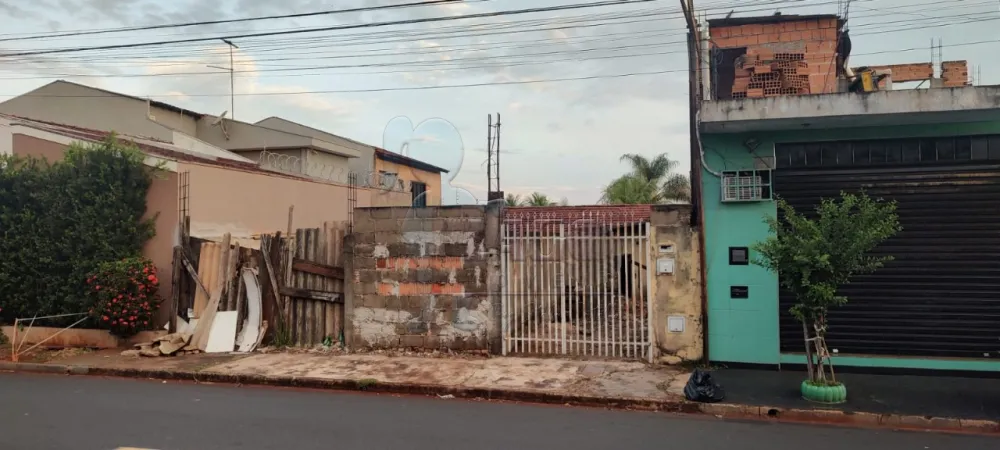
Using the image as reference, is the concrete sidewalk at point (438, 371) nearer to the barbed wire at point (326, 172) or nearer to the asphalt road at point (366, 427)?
the asphalt road at point (366, 427)

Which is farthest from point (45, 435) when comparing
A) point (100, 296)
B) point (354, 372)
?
point (100, 296)

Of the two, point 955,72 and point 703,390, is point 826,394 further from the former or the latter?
point 955,72

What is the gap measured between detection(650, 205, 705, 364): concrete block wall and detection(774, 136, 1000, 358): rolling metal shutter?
1.18 meters

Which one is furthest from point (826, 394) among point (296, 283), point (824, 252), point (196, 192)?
point (196, 192)

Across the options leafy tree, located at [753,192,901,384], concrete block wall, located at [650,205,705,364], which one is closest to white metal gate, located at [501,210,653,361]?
concrete block wall, located at [650,205,705,364]

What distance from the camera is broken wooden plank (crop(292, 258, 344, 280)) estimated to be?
1070 centimetres

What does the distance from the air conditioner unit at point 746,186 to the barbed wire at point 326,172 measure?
1265 cm

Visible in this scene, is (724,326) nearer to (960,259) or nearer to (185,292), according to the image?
(960,259)

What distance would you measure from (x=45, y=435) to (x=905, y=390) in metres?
9.23

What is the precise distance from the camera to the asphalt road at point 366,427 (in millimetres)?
5801

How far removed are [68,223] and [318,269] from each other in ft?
15.3

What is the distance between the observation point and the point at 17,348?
10.7 metres

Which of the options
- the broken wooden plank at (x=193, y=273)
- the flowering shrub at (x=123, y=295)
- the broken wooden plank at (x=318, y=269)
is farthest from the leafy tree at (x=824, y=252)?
the flowering shrub at (x=123, y=295)

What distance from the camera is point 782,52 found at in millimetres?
18438
